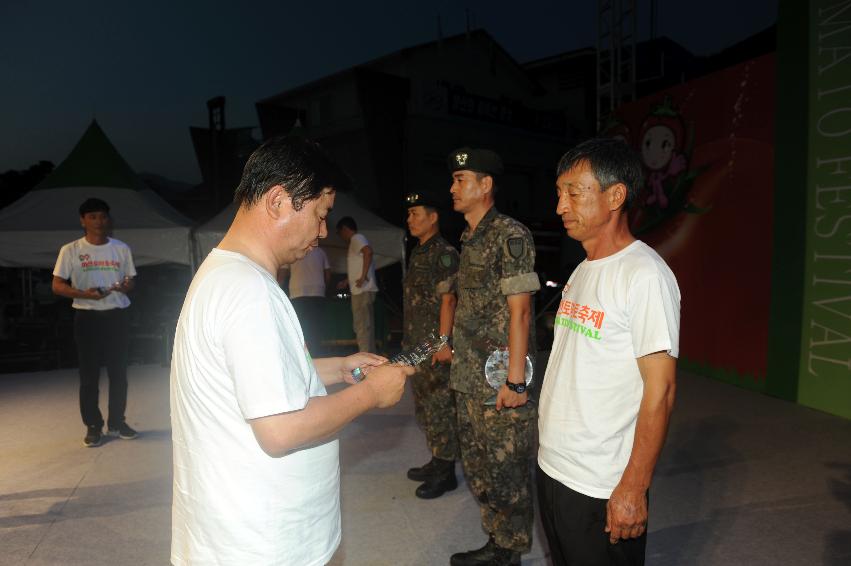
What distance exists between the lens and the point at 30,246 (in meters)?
8.29

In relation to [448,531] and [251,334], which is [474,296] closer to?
[448,531]

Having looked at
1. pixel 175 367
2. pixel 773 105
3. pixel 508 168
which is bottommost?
pixel 175 367

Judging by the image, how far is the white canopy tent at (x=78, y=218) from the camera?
327 inches

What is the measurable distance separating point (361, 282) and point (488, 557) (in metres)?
5.05

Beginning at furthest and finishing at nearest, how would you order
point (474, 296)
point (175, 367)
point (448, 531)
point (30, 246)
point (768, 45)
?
point (768, 45)
point (30, 246)
point (448, 531)
point (474, 296)
point (175, 367)

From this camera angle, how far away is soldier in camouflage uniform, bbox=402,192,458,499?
384cm

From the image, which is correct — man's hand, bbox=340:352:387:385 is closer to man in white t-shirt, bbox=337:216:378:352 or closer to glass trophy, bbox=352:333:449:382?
glass trophy, bbox=352:333:449:382

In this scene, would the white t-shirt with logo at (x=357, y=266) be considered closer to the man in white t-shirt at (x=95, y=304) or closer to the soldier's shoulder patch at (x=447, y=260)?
the man in white t-shirt at (x=95, y=304)

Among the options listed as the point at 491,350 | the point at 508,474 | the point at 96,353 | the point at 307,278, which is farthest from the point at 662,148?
the point at 96,353

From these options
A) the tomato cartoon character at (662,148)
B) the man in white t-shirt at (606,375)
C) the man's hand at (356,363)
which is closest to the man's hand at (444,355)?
the man in white t-shirt at (606,375)

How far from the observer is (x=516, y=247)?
2.82 m

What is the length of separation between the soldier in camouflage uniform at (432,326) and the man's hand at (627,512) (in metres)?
2.05

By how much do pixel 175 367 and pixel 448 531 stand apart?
94.8 inches

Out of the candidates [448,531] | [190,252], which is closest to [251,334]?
[448,531]
